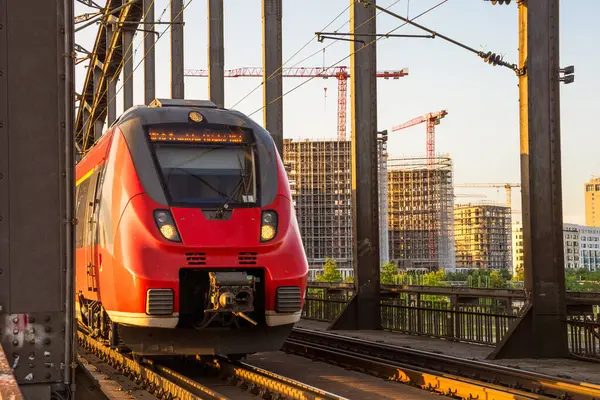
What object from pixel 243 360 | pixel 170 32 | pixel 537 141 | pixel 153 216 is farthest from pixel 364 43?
pixel 170 32

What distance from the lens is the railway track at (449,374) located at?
1041 cm

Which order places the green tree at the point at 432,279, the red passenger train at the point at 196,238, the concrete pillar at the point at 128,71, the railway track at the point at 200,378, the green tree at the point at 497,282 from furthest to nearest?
the green tree at the point at 432,279, the green tree at the point at 497,282, the concrete pillar at the point at 128,71, the red passenger train at the point at 196,238, the railway track at the point at 200,378

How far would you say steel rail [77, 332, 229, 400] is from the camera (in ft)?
35.8

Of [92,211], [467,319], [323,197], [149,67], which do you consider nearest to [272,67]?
[467,319]

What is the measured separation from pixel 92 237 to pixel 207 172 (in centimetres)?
242

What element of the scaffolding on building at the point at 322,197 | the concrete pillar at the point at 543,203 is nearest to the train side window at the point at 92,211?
the concrete pillar at the point at 543,203

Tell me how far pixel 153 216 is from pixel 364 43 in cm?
1131

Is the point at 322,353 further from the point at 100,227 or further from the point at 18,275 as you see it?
the point at 18,275

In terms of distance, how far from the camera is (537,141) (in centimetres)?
1511

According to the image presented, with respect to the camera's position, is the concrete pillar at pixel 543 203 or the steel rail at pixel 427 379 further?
the concrete pillar at pixel 543 203

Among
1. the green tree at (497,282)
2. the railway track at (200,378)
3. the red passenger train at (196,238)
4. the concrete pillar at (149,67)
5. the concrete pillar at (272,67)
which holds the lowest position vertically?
the green tree at (497,282)

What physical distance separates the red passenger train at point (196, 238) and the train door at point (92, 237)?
1.30 ft

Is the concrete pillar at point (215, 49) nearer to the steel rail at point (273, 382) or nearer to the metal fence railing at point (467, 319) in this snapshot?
the metal fence railing at point (467, 319)

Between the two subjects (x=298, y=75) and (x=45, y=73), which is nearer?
(x=45, y=73)
